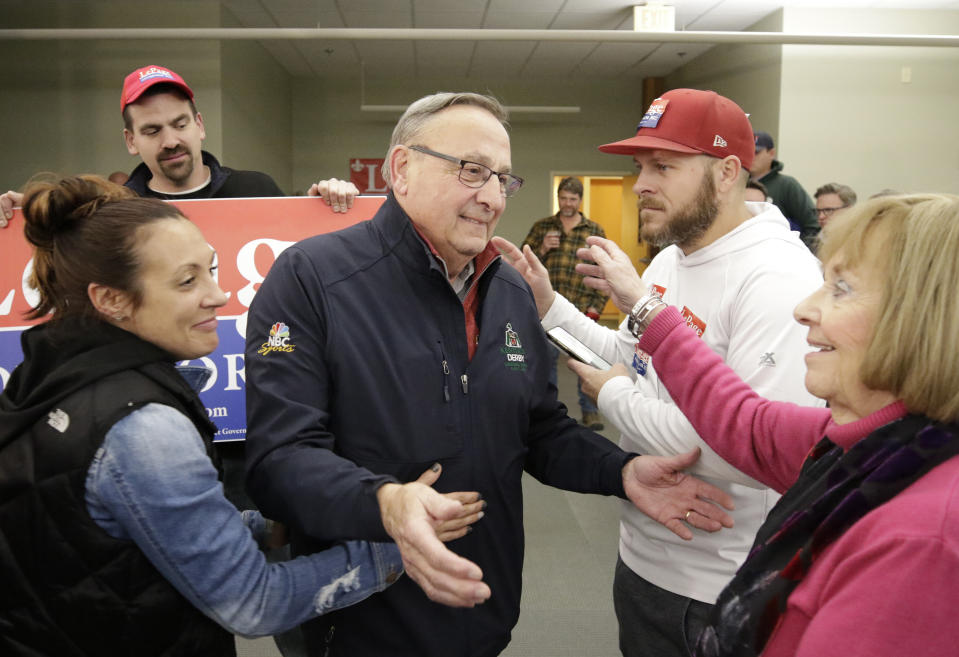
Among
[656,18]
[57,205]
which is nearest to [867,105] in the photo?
[656,18]

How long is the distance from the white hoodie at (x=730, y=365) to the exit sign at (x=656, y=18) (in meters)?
5.82

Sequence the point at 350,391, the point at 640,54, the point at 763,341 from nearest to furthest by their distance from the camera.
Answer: the point at 350,391
the point at 763,341
the point at 640,54

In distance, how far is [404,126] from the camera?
1.38m

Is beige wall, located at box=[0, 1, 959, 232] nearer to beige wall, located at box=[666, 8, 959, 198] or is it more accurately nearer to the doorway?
beige wall, located at box=[666, 8, 959, 198]

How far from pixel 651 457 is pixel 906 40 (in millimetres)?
5820

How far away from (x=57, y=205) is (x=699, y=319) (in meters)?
1.23

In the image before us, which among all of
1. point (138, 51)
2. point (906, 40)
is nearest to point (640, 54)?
point (906, 40)

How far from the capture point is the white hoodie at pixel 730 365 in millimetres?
1338

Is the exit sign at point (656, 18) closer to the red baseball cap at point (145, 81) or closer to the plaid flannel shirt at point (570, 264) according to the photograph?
the plaid flannel shirt at point (570, 264)

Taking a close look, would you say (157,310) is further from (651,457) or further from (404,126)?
(651,457)

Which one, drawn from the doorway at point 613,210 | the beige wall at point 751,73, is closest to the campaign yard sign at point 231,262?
the beige wall at point 751,73

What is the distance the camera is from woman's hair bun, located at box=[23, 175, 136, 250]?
3.44 feet

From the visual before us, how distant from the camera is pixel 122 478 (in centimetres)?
95

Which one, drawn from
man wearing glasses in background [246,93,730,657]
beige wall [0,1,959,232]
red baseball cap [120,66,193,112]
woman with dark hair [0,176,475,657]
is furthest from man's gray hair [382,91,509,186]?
beige wall [0,1,959,232]
